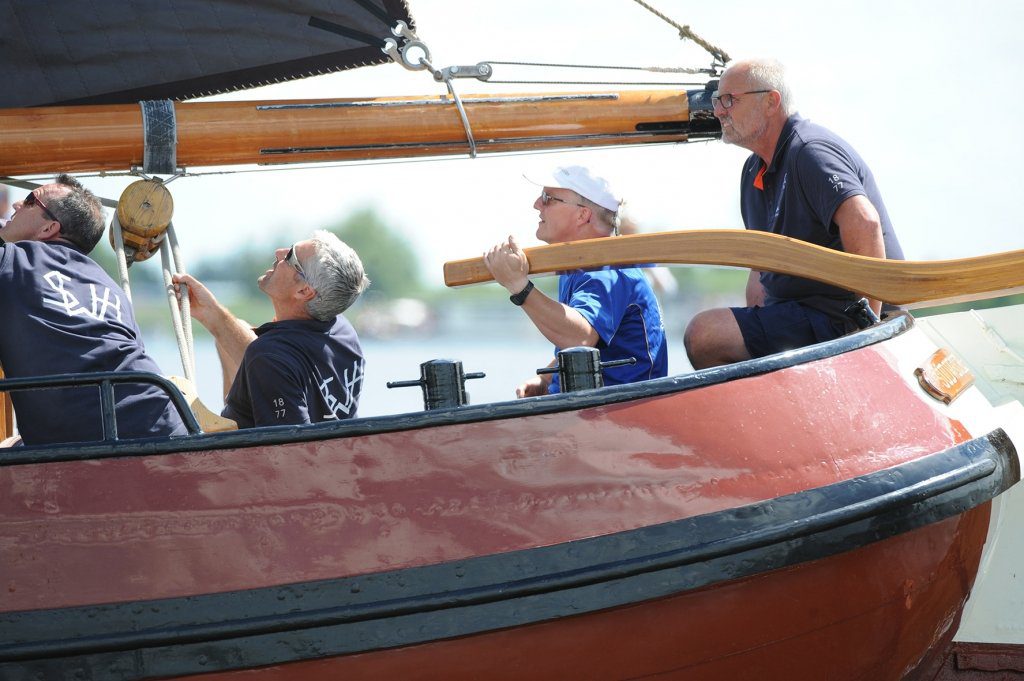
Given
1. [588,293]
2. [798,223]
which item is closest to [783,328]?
[798,223]

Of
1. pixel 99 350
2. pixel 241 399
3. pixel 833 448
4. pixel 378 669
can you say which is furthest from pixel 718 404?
pixel 99 350

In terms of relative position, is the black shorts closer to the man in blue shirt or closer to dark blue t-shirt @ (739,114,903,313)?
dark blue t-shirt @ (739,114,903,313)

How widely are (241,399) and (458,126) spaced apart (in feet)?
4.81

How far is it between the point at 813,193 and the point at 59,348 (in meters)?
2.15

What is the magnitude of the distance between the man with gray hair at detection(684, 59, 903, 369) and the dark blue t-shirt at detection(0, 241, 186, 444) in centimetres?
159

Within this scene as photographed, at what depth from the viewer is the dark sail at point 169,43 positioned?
420cm

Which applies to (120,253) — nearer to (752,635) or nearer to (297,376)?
(297,376)

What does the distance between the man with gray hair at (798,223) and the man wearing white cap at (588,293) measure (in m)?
0.15

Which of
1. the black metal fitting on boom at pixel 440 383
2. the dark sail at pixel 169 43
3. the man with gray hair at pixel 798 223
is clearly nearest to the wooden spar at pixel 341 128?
the dark sail at pixel 169 43

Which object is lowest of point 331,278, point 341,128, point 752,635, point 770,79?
point 752,635

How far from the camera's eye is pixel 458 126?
440 centimetres

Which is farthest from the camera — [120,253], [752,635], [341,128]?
[341,128]

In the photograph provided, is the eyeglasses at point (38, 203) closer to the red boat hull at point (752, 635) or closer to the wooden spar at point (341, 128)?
the wooden spar at point (341, 128)

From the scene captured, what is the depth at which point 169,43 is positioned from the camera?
429cm
